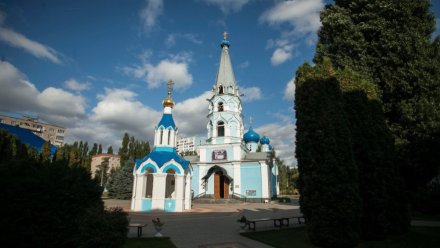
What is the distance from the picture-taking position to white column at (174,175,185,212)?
21.0 meters

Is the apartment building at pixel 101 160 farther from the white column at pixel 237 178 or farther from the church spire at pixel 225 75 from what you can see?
the white column at pixel 237 178

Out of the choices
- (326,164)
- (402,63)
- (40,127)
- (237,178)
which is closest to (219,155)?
(237,178)

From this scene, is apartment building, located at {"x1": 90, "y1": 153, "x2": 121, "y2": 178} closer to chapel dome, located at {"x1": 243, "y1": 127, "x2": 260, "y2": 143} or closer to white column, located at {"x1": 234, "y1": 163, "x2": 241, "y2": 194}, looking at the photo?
Answer: chapel dome, located at {"x1": 243, "y1": 127, "x2": 260, "y2": 143}

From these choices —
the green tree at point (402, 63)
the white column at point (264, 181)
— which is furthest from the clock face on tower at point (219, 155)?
the green tree at point (402, 63)

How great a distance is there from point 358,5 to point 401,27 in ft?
9.25

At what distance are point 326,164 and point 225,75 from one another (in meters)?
28.4

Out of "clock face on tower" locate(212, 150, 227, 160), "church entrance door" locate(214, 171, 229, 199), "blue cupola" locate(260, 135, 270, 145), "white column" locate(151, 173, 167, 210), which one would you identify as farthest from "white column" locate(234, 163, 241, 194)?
"blue cupola" locate(260, 135, 270, 145)

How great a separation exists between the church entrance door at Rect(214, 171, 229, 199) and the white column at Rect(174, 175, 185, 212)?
12.0 metres

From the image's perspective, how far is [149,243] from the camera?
9156mm

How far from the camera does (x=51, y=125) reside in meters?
90.9

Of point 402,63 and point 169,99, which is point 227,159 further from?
point 402,63

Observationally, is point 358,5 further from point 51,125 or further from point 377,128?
point 51,125

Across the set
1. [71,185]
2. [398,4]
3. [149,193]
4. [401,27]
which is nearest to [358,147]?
[401,27]

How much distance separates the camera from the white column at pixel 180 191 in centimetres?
2102
